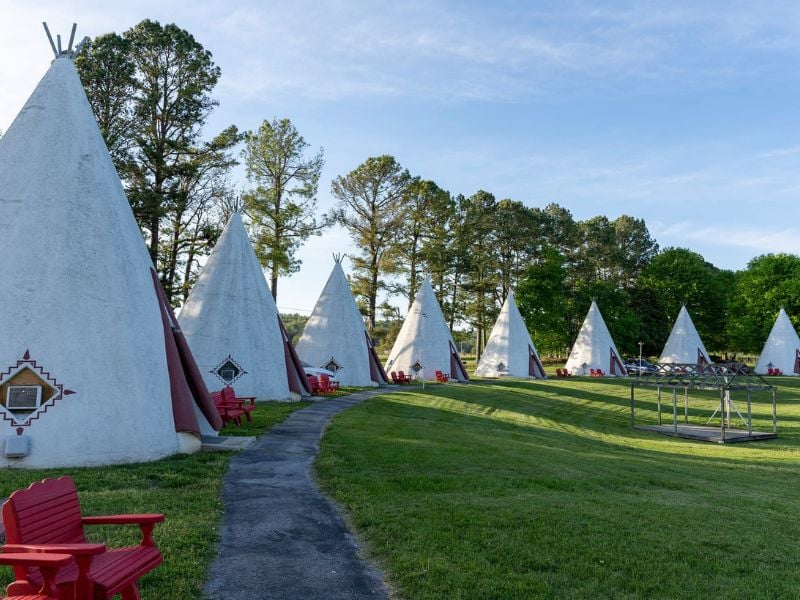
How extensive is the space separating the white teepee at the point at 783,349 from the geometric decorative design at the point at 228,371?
152ft

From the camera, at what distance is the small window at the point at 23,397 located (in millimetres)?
9609

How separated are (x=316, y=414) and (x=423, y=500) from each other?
10.1 m

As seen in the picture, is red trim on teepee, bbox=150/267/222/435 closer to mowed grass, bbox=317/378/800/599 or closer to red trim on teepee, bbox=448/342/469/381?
mowed grass, bbox=317/378/800/599

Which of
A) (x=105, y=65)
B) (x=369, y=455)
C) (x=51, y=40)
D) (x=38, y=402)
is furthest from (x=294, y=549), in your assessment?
(x=105, y=65)

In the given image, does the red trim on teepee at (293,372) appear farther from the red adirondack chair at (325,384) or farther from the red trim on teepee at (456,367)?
the red trim on teepee at (456,367)

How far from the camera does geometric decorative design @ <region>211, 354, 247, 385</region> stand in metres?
20.0

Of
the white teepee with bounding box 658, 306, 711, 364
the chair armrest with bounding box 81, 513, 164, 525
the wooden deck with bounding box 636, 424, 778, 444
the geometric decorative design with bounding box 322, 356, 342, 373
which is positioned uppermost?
the white teepee with bounding box 658, 306, 711, 364

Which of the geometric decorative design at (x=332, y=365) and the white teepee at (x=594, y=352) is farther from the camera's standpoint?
the white teepee at (x=594, y=352)

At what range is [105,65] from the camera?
83.8 feet

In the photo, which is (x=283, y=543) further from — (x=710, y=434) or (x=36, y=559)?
(x=710, y=434)

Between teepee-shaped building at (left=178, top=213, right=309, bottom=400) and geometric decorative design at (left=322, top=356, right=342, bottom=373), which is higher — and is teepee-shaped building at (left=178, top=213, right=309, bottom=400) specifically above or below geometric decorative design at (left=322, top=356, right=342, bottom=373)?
above

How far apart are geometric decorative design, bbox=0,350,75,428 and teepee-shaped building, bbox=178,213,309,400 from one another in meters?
10.1

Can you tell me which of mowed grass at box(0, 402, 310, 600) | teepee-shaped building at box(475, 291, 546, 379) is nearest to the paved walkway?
mowed grass at box(0, 402, 310, 600)

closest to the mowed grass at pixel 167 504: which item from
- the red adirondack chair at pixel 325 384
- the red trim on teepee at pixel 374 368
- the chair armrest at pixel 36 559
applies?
the chair armrest at pixel 36 559
